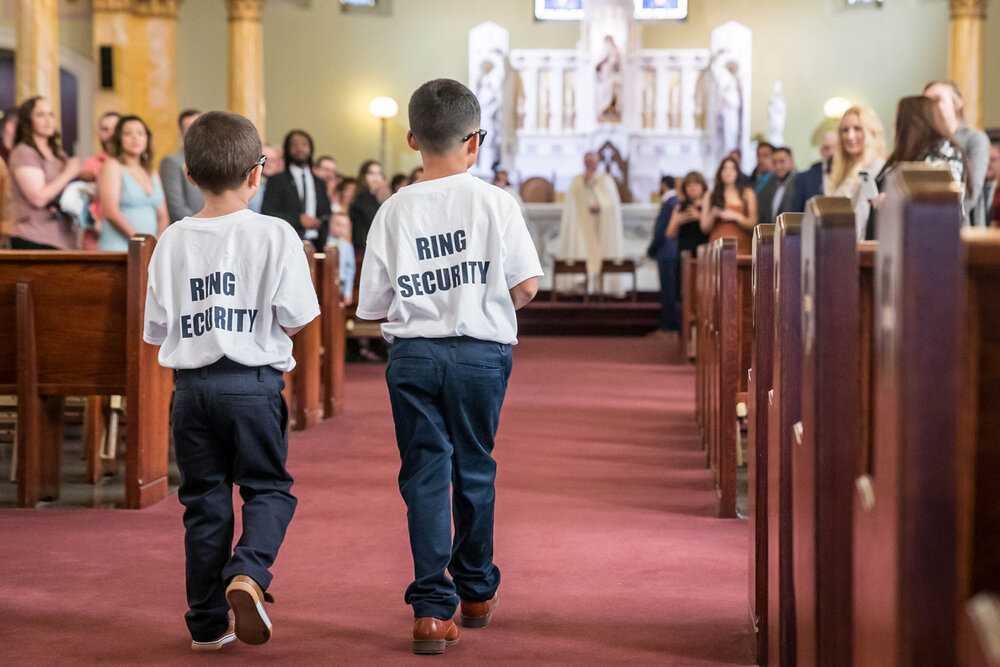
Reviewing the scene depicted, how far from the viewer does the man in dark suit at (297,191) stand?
713 cm

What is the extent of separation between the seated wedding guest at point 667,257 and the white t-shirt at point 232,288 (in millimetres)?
9226

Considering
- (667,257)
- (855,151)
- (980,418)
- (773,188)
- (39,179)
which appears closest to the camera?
(980,418)

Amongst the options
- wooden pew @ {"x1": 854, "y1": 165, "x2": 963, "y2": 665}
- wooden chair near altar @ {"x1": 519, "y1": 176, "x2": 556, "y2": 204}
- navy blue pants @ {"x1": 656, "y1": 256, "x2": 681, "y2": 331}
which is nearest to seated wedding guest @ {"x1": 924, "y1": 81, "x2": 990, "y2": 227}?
wooden pew @ {"x1": 854, "y1": 165, "x2": 963, "y2": 665}

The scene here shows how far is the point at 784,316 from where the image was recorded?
189 cm

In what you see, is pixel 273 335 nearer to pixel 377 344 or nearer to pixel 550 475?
pixel 550 475

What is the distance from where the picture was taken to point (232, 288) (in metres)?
2.46

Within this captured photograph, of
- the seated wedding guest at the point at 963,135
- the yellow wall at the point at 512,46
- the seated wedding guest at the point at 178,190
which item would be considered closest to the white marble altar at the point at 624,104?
the yellow wall at the point at 512,46

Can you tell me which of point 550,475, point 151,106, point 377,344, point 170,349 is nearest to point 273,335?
point 170,349

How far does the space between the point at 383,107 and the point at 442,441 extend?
15.1 metres

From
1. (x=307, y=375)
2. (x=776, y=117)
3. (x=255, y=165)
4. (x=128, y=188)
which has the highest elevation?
(x=776, y=117)

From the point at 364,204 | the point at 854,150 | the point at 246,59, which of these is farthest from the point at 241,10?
the point at 854,150

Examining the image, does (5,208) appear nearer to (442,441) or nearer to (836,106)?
(442,441)

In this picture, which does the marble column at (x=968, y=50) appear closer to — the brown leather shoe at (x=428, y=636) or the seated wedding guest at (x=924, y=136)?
the seated wedding guest at (x=924, y=136)

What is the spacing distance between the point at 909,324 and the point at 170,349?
181cm
